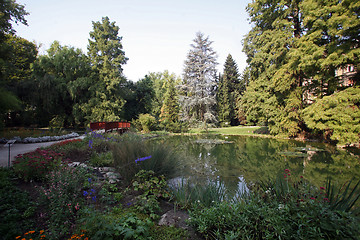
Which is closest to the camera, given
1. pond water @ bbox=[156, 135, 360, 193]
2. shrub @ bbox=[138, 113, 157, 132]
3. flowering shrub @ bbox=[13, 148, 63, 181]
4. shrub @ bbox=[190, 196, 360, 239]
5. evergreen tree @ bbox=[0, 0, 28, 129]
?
shrub @ bbox=[190, 196, 360, 239]

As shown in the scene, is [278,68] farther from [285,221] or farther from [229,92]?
[229,92]

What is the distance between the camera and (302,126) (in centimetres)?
1302

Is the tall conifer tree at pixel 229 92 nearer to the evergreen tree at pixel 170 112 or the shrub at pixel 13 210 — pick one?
the evergreen tree at pixel 170 112

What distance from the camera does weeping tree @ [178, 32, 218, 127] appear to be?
19.7 m

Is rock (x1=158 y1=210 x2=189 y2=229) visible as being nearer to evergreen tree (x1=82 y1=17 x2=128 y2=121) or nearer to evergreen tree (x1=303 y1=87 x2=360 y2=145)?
evergreen tree (x1=303 y1=87 x2=360 y2=145)

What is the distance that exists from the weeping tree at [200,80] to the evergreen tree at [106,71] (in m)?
7.08

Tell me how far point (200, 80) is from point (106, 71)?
32.6 feet

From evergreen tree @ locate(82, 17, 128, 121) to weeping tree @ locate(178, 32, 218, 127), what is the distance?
708cm

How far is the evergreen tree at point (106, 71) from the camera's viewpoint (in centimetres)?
1867

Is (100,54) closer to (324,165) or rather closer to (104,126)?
(104,126)

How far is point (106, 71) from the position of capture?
19.6m

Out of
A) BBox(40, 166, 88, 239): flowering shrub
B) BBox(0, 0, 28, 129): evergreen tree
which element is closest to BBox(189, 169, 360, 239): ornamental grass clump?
BBox(40, 166, 88, 239): flowering shrub

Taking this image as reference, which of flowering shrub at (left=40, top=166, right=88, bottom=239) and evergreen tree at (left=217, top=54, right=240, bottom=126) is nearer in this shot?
flowering shrub at (left=40, top=166, right=88, bottom=239)

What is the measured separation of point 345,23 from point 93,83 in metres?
19.9
